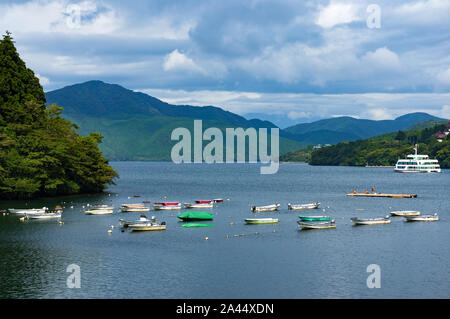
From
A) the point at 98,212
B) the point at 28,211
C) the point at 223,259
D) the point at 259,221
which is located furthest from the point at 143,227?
the point at 28,211

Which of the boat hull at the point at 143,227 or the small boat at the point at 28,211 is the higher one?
the small boat at the point at 28,211

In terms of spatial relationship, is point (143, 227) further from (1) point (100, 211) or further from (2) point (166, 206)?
(2) point (166, 206)

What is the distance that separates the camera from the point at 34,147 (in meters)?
139

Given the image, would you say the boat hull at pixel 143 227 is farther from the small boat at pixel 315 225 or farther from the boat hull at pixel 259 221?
the small boat at pixel 315 225

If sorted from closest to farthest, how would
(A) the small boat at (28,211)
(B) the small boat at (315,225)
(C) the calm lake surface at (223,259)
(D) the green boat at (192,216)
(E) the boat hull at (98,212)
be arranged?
(C) the calm lake surface at (223,259)
(B) the small boat at (315,225)
(A) the small boat at (28,211)
(D) the green boat at (192,216)
(E) the boat hull at (98,212)

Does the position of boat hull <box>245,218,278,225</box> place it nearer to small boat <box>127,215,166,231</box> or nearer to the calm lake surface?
the calm lake surface

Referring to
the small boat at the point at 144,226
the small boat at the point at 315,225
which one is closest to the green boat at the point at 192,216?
the small boat at the point at 144,226

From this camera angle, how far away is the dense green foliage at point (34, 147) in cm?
13450

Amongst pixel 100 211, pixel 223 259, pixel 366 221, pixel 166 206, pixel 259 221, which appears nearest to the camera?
pixel 223 259

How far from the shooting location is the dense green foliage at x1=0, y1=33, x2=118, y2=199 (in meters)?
134
